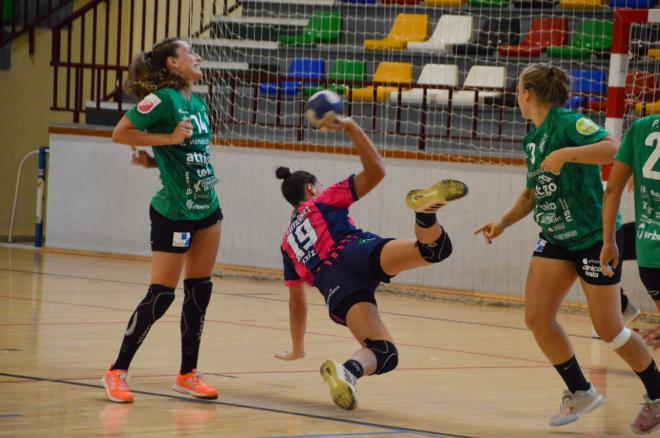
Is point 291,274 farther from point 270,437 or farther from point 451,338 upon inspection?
point 451,338

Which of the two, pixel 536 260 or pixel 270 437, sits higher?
pixel 536 260

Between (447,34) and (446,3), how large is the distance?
0.32m

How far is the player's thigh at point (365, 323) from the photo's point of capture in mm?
5406

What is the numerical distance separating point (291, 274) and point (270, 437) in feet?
3.98

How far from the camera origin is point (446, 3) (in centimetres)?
1337

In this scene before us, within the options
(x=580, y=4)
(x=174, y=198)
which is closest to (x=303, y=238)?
(x=174, y=198)

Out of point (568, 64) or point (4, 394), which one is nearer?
point (4, 394)

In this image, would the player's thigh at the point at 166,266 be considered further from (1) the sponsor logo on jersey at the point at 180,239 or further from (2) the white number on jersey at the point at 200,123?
(2) the white number on jersey at the point at 200,123

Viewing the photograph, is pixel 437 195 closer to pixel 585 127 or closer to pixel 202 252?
pixel 585 127

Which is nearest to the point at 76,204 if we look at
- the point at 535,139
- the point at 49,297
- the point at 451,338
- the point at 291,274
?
the point at 49,297

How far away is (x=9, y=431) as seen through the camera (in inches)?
183

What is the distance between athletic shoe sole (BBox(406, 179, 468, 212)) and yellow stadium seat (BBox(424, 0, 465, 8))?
8.45 m

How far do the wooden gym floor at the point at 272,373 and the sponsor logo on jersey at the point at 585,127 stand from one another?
1243 millimetres

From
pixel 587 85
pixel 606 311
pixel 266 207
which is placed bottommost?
pixel 266 207
